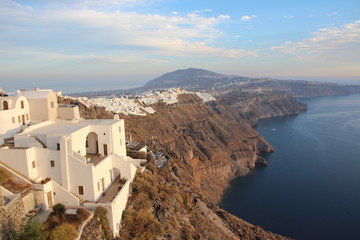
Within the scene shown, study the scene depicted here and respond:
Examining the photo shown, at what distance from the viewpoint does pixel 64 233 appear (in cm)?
1073

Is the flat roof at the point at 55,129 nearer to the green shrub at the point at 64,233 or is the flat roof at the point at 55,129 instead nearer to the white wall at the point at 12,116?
the white wall at the point at 12,116

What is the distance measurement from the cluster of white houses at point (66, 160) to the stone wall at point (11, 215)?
Answer: 1866mm

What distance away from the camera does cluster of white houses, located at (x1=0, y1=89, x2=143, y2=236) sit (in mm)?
13516

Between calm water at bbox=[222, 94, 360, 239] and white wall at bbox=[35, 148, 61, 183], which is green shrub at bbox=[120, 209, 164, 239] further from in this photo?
calm water at bbox=[222, 94, 360, 239]

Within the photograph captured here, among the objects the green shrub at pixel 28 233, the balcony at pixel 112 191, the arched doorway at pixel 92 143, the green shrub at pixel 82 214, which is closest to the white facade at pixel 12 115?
the arched doorway at pixel 92 143

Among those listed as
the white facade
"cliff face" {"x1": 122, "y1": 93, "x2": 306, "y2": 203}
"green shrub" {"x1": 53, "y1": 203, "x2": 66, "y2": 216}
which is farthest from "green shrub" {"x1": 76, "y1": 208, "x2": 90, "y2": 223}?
"cliff face" {"x1": 122, "y1": 93, "x2": 306, "y2": 203}

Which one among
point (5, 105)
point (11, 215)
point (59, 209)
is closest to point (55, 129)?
point (5, 105)

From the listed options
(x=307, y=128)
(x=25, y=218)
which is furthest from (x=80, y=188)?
(x=307, y=128)

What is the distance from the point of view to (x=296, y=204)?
35.1 metres

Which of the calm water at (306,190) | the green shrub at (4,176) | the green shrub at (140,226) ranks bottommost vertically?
the calm water at (306,190)

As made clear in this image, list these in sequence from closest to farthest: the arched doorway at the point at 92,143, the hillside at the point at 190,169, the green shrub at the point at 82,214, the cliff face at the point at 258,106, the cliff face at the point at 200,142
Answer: the green shrub at the point at 82,214
the hillside at the point at 190,169
the arched doorway at the point at 92,143
the cliff face at the point at 200,142
the cliff face at the point at 258,106

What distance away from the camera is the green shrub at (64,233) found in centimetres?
1055

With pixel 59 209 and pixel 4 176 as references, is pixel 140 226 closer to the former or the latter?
pixel 59 209

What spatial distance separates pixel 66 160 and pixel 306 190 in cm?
3502
